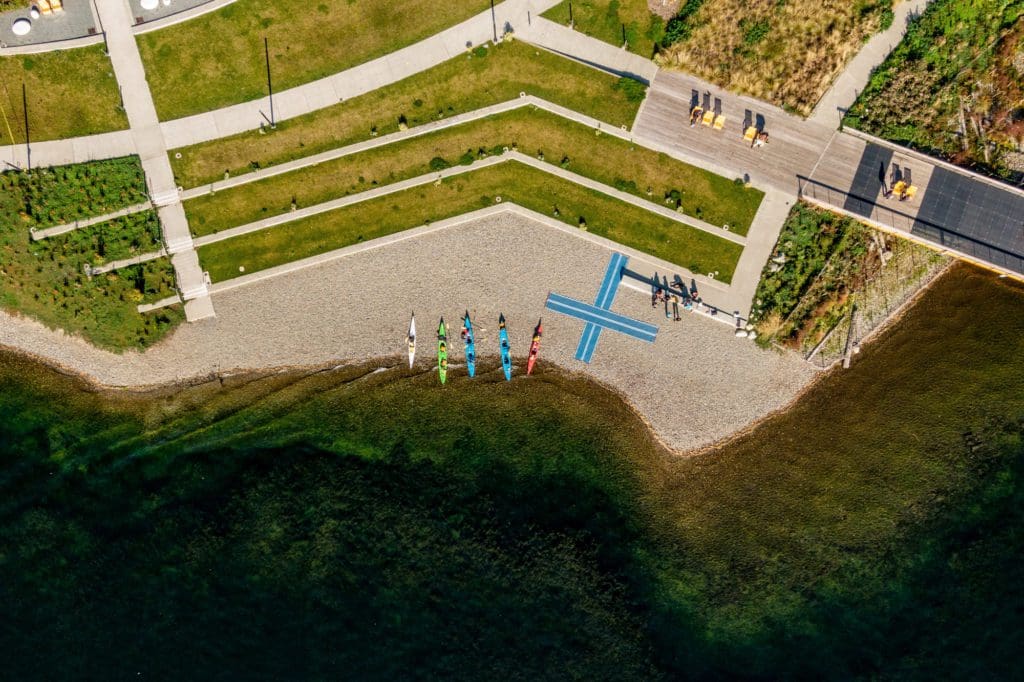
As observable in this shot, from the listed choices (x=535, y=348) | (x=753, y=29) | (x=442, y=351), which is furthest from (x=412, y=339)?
(x=753, y=29)

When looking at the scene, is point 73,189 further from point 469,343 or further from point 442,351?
point 469,343

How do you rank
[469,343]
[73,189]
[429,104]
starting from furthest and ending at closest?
[469,343] → [429,104] → [73,189]

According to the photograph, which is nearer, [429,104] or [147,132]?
[147,132]

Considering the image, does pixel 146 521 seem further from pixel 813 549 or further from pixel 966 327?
pixel 966 327

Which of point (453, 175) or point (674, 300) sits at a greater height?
point (453, 175)

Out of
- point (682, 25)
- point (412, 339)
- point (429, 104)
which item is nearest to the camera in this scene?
point (682, 25)

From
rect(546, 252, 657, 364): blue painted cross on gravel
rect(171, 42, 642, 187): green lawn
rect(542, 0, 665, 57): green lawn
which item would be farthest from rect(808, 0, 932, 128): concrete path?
rect(546, 252, 657, 364): blue painted cross on gravel

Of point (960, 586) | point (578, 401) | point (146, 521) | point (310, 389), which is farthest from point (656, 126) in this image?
point (146, 521)

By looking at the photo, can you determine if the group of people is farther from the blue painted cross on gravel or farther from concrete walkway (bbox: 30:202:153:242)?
concrete walkway (bbox: 30:202:153:242)

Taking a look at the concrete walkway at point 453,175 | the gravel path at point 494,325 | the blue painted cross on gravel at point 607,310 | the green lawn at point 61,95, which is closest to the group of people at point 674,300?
the gravel path at point 494,325
